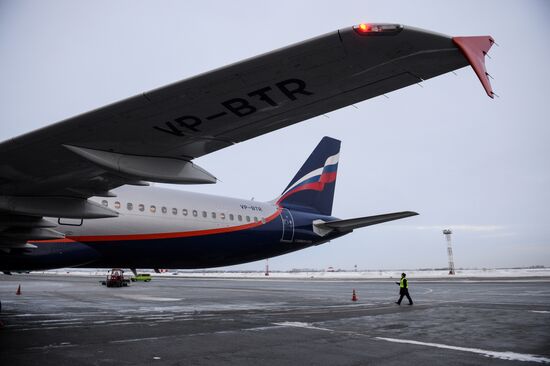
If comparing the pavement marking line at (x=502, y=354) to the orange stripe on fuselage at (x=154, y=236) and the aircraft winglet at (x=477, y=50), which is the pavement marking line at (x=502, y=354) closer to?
the aircraft winglet at (x=477, y=50)

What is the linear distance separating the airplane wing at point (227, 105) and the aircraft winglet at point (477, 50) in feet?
0.04

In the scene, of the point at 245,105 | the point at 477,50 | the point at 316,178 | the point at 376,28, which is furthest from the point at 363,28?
the point at 316,178

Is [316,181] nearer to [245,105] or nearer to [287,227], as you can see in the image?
[287,227]

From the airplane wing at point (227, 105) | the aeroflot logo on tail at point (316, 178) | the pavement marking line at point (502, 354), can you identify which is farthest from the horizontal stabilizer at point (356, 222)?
the airplane wing at point (227, 105)

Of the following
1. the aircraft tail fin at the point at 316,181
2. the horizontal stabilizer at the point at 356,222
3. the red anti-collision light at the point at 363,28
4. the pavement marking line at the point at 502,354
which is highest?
the aircraft tail fin at the point at 316,181

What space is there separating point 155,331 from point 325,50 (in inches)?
339

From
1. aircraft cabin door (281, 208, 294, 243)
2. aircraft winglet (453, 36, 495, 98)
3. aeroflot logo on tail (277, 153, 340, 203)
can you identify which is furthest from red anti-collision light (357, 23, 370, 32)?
aeroflot logo on tail (277, 153, 340, 203)

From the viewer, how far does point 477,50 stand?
15.6ft

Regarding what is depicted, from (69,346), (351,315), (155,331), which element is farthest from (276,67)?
(351,315)

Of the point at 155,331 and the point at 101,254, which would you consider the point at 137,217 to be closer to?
the point at 101,254

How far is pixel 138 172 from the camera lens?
6.86m

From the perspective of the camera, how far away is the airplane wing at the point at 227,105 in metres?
4.89

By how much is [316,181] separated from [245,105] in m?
15.5

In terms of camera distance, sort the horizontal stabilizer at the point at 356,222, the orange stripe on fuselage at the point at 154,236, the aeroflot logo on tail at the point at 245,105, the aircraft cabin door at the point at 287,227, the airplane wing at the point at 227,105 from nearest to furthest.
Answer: the airplane wing at the point at 227,105, the aeroflot logo on tail at the point at 245,105, the orange stripe on fuselage at the point at 154,236, the horizontal stabilizer at the point at 356,222, the aircraft cabin door at the point at 287,227
